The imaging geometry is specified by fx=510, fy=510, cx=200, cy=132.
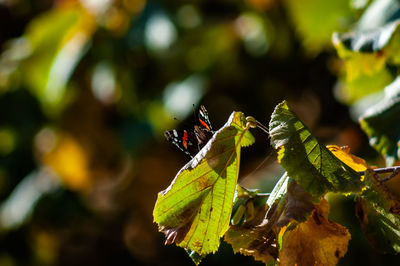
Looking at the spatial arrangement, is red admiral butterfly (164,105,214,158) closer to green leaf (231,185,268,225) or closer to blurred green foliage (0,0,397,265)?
green leaf (231,185,268,225)

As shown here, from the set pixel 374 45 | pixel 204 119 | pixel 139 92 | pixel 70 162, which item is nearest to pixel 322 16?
pixel 374 45

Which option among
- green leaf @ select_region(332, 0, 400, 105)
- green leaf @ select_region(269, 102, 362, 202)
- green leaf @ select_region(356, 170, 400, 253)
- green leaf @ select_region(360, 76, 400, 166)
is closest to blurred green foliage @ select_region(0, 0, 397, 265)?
green leaf @ select_region(332, 0, 400, 105)

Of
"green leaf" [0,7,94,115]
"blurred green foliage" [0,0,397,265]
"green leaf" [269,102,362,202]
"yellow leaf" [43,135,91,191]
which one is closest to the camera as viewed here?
"green leaf" [269,102,362,202]

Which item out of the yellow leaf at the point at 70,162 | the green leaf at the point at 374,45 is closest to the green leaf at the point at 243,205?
the green leaf at the point at 374,45

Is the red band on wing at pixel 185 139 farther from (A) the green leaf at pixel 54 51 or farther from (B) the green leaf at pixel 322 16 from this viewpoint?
(A) the green leaf at pixel 54 51

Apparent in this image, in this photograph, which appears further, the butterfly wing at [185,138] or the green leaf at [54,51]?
the green leaf at [54,51]
